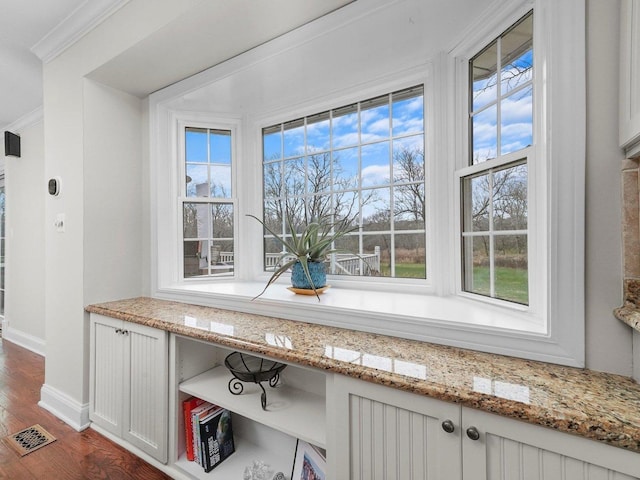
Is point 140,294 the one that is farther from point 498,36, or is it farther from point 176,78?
point 498,36

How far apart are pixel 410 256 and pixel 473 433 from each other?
1.07 metres

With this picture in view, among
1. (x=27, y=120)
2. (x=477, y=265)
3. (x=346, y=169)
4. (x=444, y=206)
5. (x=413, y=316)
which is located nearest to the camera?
(x=413, y=316)

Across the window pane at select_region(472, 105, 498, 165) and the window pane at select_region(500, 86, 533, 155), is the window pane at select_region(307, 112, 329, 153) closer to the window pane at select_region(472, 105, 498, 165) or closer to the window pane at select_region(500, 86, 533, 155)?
the window pane at select_region(472, 105, 498, 165)

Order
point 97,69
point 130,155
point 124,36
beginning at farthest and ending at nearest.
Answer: point 130,155 → point 97,69 → point 124,36

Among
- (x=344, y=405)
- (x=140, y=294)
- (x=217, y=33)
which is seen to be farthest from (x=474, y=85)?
(x=140, y=294)

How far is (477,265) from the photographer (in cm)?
148

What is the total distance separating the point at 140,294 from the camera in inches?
89.0

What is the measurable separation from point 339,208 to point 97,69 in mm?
1744

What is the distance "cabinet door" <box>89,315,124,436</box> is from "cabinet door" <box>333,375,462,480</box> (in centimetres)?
146

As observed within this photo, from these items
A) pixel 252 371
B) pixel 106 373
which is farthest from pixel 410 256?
pixel 106 373

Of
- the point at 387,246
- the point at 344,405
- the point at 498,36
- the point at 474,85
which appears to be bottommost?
the point at 344,405

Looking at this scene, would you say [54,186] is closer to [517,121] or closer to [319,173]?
[319,173]

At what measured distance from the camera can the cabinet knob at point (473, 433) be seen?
81 cm

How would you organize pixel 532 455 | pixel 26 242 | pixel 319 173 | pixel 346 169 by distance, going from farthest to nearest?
pixel 26 242, pixel 319 173, pixel 346 169, pixel 532 455
